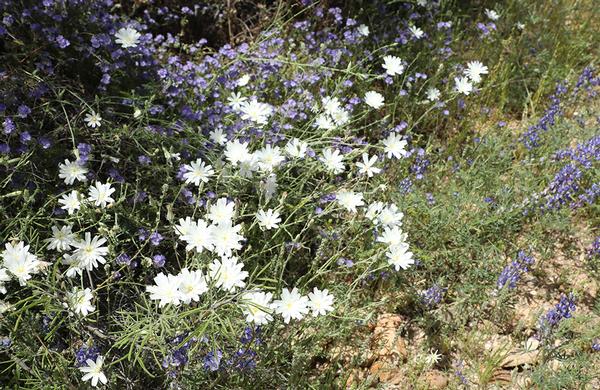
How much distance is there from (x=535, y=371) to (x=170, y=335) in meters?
1.60

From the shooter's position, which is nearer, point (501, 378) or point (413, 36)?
point (501, 378)

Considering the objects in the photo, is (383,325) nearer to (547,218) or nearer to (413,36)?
(547,218)

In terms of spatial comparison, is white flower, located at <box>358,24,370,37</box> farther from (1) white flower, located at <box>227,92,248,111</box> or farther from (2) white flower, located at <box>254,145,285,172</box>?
(2) white flower, located at <box>254,145,285,172</box>

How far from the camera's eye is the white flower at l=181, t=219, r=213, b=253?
7.59 feet

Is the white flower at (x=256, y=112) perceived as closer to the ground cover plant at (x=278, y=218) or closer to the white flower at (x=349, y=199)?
the ground cover plant at (x=278, y=218)

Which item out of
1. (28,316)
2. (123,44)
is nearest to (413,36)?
(123,44)

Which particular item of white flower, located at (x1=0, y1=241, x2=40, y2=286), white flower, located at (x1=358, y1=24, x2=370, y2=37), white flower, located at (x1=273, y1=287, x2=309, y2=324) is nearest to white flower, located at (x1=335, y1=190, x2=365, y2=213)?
white flower, located at (x1=273, y1=287, x2=309, y2=324)

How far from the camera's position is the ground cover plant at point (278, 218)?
2.37 m

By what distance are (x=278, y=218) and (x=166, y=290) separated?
774 mm

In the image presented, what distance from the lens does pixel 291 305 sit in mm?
2342

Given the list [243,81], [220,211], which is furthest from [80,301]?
[243,81]

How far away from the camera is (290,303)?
92.4 inches

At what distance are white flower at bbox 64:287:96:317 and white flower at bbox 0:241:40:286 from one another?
15 centimetres

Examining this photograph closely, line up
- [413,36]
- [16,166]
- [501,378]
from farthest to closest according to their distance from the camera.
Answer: [413,36], [501,378], [16,166]
